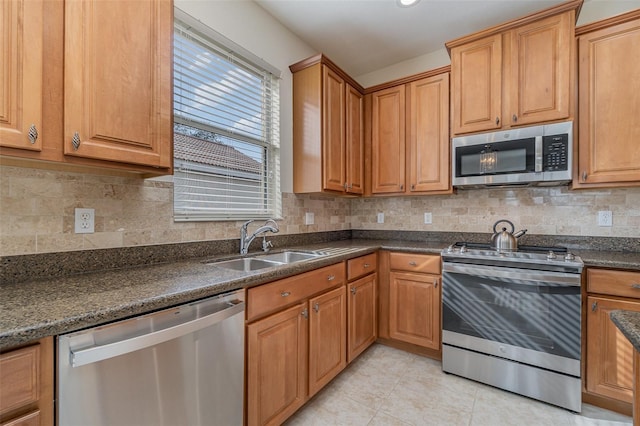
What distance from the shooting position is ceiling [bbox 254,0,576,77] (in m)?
2.29

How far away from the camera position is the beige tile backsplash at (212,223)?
1.23 meters

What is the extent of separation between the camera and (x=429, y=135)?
2.70 metres

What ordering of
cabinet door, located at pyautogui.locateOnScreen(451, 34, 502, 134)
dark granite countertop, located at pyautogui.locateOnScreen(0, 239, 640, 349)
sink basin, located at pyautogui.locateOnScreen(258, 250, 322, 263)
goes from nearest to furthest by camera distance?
dark granite countertop, located at pyautogui.locateOnScreen(0, 239, 640, 349), sink basin, located at pyautogui.locateOnScreen(258, 250, 322, 263), cabinet door, located at pyautogui.locateOnScreen(451, 34, 502, 134)

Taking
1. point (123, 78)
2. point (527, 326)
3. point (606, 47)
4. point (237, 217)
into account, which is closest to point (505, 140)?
point (606, 47)

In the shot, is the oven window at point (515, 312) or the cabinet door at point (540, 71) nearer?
the oven window at point (515, 312)

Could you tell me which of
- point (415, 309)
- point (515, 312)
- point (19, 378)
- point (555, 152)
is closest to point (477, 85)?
point (555, 152)

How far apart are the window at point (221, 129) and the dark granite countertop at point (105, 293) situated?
540 millimetres

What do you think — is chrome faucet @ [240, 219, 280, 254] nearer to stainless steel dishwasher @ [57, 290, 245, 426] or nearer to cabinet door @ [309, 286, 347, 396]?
cabinet door @ [309, 286, 347, 396]

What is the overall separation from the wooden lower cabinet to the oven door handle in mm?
2222

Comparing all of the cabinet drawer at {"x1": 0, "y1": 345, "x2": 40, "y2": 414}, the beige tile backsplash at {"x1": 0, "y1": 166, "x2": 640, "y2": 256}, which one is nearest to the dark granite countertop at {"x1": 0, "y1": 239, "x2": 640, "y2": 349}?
the cabinet drawer at {"x1": 0, "y1": 345, "x2": 40, "y2": 414}

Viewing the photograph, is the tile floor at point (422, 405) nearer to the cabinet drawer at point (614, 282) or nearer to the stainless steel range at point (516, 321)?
the stainless steel range at point (516, 321)

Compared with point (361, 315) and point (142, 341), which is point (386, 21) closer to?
point (361, 315)

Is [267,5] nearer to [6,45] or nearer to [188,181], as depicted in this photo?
[188,181]

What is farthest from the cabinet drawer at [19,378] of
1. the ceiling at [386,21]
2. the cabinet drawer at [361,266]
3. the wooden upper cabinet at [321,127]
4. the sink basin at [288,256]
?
the ceiling at [386,21]
